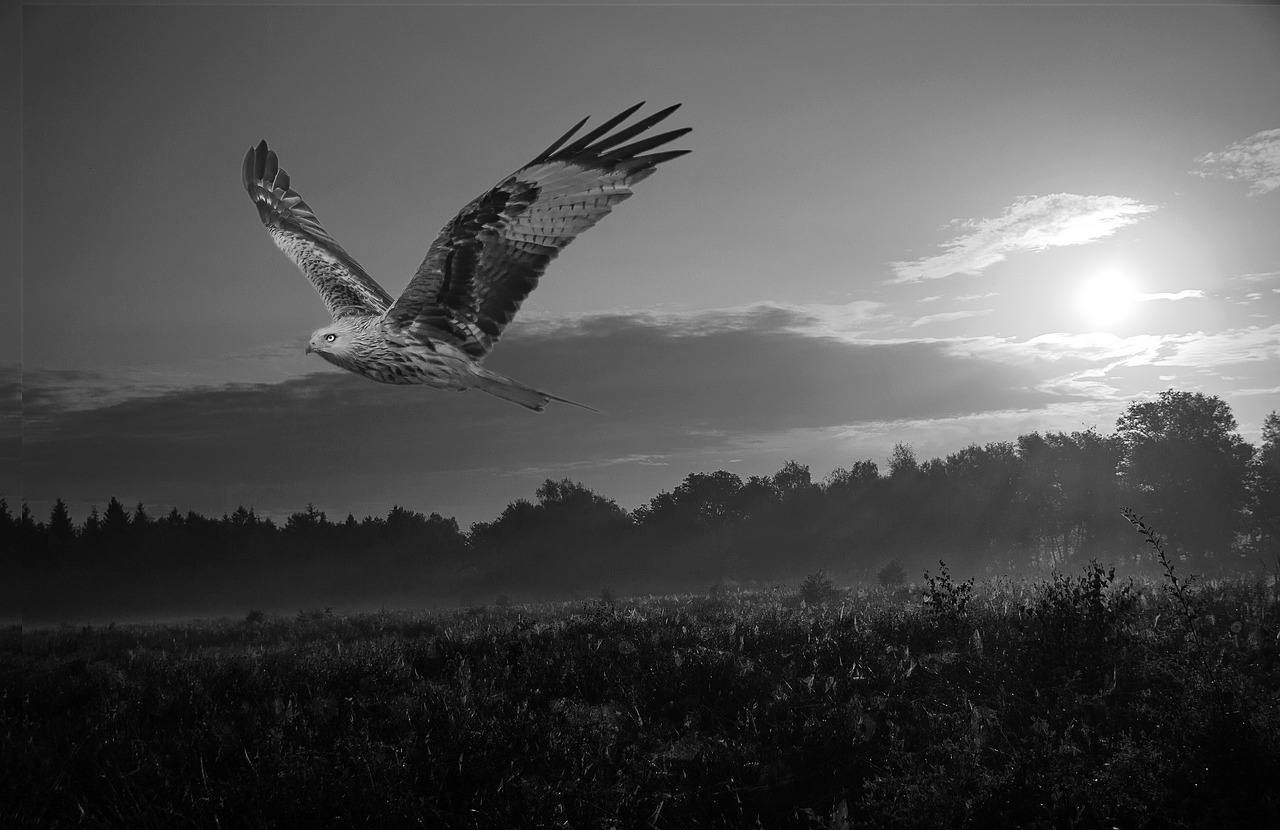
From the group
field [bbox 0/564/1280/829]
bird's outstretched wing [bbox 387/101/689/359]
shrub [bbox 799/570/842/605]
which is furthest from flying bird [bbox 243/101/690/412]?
shrub [bbox 799/570/842/605]

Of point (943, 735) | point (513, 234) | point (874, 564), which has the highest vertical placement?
point (513, 234)

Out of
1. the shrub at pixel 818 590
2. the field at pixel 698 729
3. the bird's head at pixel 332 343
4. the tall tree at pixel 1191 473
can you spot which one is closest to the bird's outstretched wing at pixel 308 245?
the bird's head at pixel 332 343

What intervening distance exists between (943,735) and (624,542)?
25.8m

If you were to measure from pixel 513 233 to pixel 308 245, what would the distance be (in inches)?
140

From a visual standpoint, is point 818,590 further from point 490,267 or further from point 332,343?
point 332,343

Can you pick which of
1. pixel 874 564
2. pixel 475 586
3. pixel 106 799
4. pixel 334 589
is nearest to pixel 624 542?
pixel 475 586

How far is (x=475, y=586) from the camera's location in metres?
26.2

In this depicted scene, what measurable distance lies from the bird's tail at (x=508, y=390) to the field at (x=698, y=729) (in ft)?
6.84

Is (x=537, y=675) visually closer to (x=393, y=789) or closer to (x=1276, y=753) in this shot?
(x=393, y=789)

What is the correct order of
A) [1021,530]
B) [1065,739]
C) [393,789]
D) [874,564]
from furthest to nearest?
[1021,530], [874,564], [1065,739], [393,789]

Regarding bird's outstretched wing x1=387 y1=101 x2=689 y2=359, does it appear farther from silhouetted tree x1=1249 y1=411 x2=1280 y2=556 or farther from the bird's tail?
silhouetted tree x1=1249 y1=411 x2=1280 y2=556

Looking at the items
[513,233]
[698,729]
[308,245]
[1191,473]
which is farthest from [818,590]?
[1191,473]

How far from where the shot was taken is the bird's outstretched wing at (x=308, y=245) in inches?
287

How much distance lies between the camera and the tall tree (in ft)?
139
